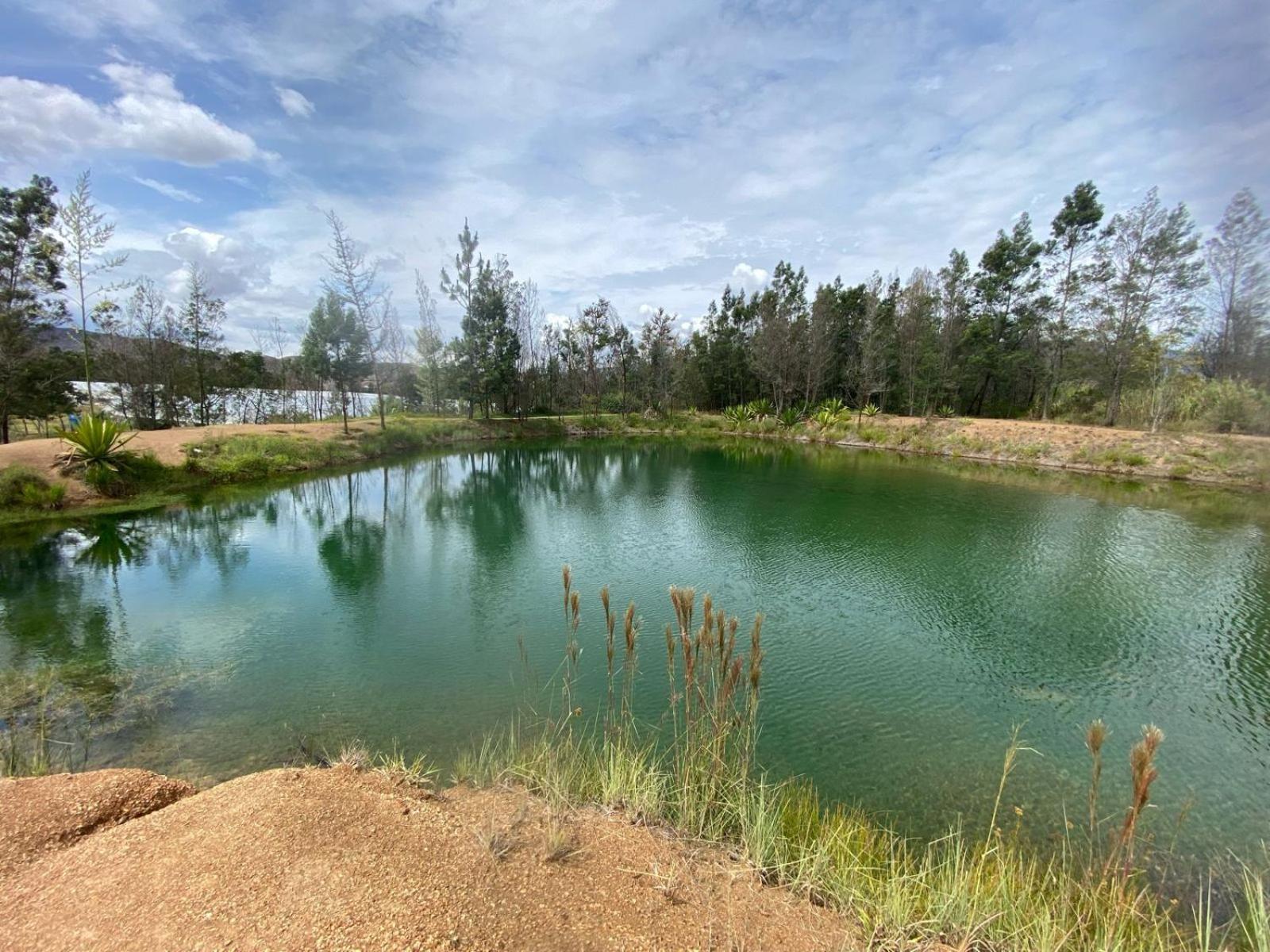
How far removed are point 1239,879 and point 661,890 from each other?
4.51m

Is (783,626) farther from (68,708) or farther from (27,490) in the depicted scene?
(27,490)

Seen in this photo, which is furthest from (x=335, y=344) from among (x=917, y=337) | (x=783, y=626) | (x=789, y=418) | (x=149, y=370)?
(x=917, y=337)

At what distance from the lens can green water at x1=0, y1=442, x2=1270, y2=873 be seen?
5.01 m

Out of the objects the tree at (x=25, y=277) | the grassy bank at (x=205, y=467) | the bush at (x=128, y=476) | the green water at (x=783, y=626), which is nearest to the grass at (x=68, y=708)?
the green water at (x=783, y=626)

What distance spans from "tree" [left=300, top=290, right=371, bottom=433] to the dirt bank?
21638mm

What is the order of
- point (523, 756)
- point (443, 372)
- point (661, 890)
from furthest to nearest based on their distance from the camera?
point (443, 372), point (523, 756), point (661, 890)

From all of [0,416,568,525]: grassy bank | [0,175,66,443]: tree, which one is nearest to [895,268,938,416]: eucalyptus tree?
[0,416,568,525]: grassy bank

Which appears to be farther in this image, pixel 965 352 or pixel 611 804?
pixel 965 352

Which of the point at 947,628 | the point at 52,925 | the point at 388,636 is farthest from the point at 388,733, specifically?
the point at 947,628

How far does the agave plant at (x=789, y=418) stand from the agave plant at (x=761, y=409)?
1544 millimetres

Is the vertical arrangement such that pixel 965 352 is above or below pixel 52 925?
above

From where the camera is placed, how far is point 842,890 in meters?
2.81

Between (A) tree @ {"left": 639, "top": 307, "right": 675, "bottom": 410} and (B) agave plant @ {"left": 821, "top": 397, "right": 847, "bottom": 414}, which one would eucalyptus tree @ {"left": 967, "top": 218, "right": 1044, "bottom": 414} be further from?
(A) tree @ {"left": 639, "top": 307, "right": 675, "bottom": 410}

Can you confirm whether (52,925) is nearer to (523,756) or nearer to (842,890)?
(523,756)
